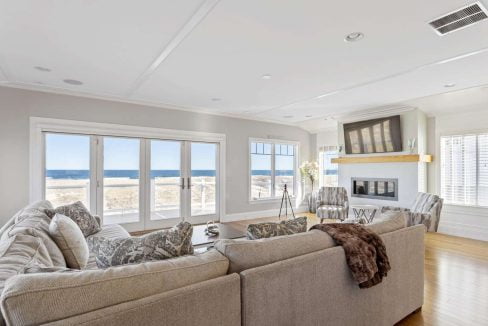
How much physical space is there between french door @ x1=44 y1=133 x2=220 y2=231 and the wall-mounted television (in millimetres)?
3287

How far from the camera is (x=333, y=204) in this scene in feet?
19.3

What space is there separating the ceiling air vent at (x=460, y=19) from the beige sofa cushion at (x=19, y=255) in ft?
11.0

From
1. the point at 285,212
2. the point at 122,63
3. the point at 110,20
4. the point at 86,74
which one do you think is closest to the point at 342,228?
the point at 110,20

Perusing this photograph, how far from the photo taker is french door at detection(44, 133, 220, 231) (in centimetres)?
452

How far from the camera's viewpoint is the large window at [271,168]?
22.1ft

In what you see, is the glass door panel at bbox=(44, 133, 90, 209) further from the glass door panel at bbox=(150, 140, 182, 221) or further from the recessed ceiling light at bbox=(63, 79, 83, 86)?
the glass door panel at bbox=(150, 140, 182, 221)

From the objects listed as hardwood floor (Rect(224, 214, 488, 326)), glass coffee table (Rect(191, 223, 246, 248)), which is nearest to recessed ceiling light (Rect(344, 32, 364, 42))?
glass coffee table (Rect(191, 223, 246, 248))

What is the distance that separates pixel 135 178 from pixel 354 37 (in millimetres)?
4414

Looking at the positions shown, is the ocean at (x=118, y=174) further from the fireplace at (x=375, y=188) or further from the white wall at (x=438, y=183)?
the white wall at (x=438, y=183)

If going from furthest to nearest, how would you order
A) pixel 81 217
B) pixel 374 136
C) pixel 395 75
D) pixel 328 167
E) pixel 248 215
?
pixel 328 167 < pixel 248 215 < pixel 374 136 < pixel 395 75 < pixel 81 217

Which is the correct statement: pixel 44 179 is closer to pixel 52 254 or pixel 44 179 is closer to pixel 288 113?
pixel 52 254

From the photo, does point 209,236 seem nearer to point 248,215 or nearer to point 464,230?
point 248,215

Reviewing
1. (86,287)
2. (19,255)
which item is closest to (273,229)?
(86,287)

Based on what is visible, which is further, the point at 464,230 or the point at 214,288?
the point at 464,230
